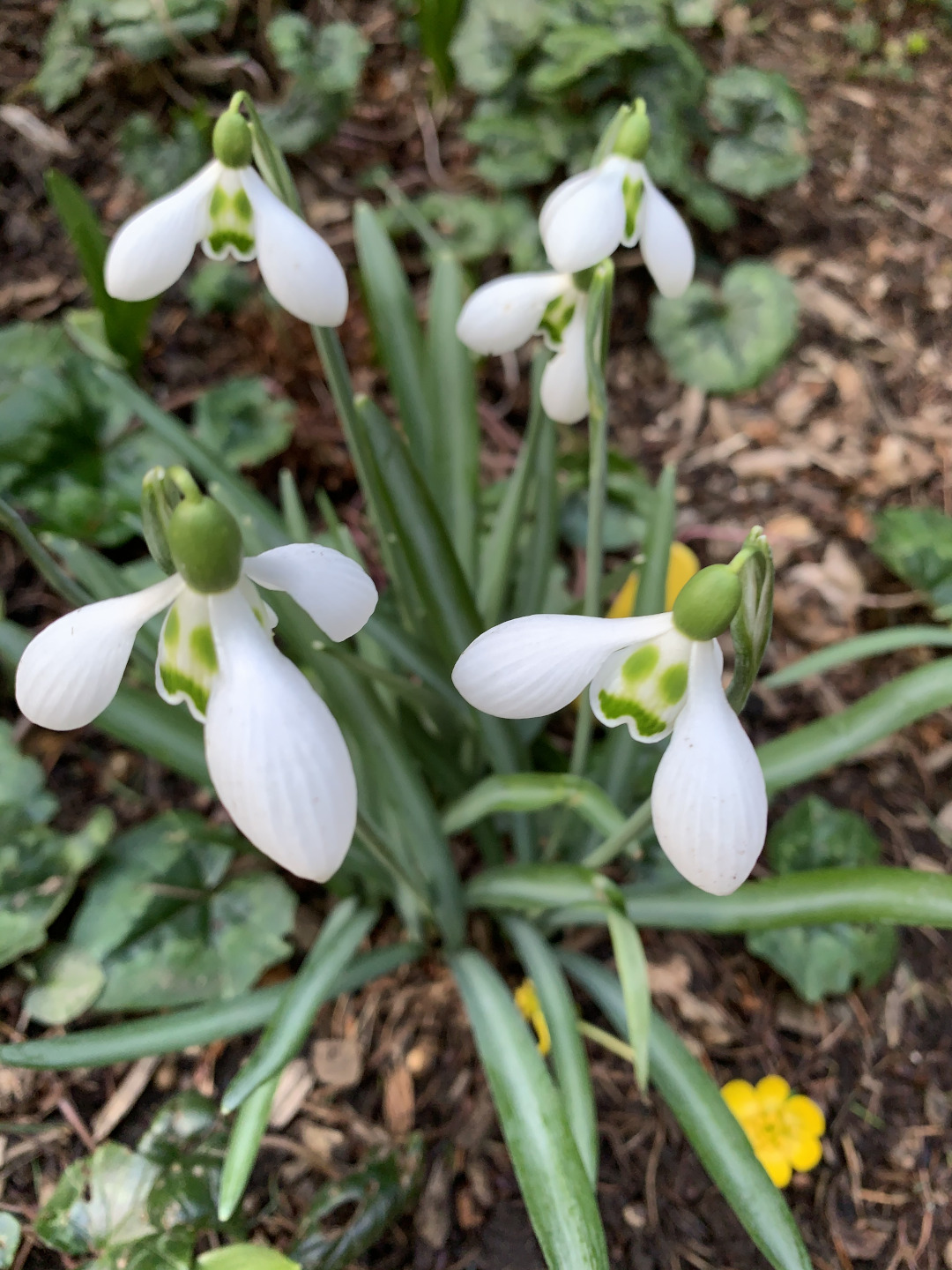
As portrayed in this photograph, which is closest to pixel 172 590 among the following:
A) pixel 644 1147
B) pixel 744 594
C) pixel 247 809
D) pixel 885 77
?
pixel 247 809

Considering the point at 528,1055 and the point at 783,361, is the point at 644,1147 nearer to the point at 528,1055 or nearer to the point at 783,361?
the point at 528,1055

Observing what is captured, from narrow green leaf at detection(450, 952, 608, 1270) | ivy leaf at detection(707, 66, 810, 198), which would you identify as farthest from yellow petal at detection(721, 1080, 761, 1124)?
ivy leaf at detection(707, 66, 810, 198)

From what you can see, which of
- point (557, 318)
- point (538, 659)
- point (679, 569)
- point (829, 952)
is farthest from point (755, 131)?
point (538, 659)

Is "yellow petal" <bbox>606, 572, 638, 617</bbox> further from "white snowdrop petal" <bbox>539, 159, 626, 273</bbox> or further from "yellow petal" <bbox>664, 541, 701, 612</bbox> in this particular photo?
"white snowdrop petal" <bbox>539, 159, 626, 273</bbox>

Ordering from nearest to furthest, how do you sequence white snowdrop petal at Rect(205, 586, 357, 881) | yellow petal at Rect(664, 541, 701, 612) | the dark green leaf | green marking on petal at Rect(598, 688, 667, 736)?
white snowdrop petal at Rect(205, 586, 357, 881) → green marking on petal at Rect(598, 688, 667, 736) → the dark green leaf → yellow petal at Rect(664, 541, 701, 612)

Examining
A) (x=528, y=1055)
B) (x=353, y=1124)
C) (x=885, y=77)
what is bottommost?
(x=353, y=1124)

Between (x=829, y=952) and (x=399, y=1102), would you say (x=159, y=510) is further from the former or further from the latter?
(x=829, y=952)
